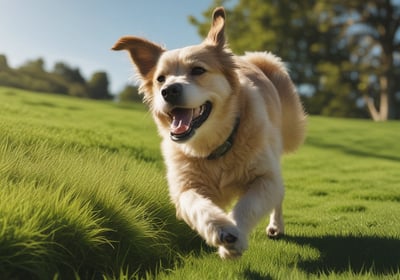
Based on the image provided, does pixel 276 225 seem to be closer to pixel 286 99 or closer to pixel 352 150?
pixel 286 99

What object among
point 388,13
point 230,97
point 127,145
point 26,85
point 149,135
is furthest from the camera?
point 26,85

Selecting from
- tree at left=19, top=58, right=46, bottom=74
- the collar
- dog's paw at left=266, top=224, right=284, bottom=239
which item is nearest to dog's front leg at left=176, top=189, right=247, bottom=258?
the collar

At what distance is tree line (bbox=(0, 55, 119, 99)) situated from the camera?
46.1 meters

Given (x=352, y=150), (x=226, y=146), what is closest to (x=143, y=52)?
(x=226, y=146)

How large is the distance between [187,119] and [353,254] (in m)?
1.83

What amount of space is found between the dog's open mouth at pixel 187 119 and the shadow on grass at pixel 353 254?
1442 mm

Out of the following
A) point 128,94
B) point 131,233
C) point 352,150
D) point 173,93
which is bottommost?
point 128,94

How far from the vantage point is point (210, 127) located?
15.1 feet

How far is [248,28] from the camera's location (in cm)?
3778

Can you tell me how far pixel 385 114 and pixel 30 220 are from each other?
32.9 m

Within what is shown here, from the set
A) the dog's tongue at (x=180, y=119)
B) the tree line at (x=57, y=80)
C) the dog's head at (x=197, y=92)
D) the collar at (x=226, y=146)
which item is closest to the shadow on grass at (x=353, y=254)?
the collar at (x=226, y=146)

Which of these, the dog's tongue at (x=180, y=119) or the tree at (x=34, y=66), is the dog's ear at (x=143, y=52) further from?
the tree at (x=34, y=66)

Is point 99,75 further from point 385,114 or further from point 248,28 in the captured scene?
point 385,114

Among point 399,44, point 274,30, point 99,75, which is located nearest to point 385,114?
point 399,44
